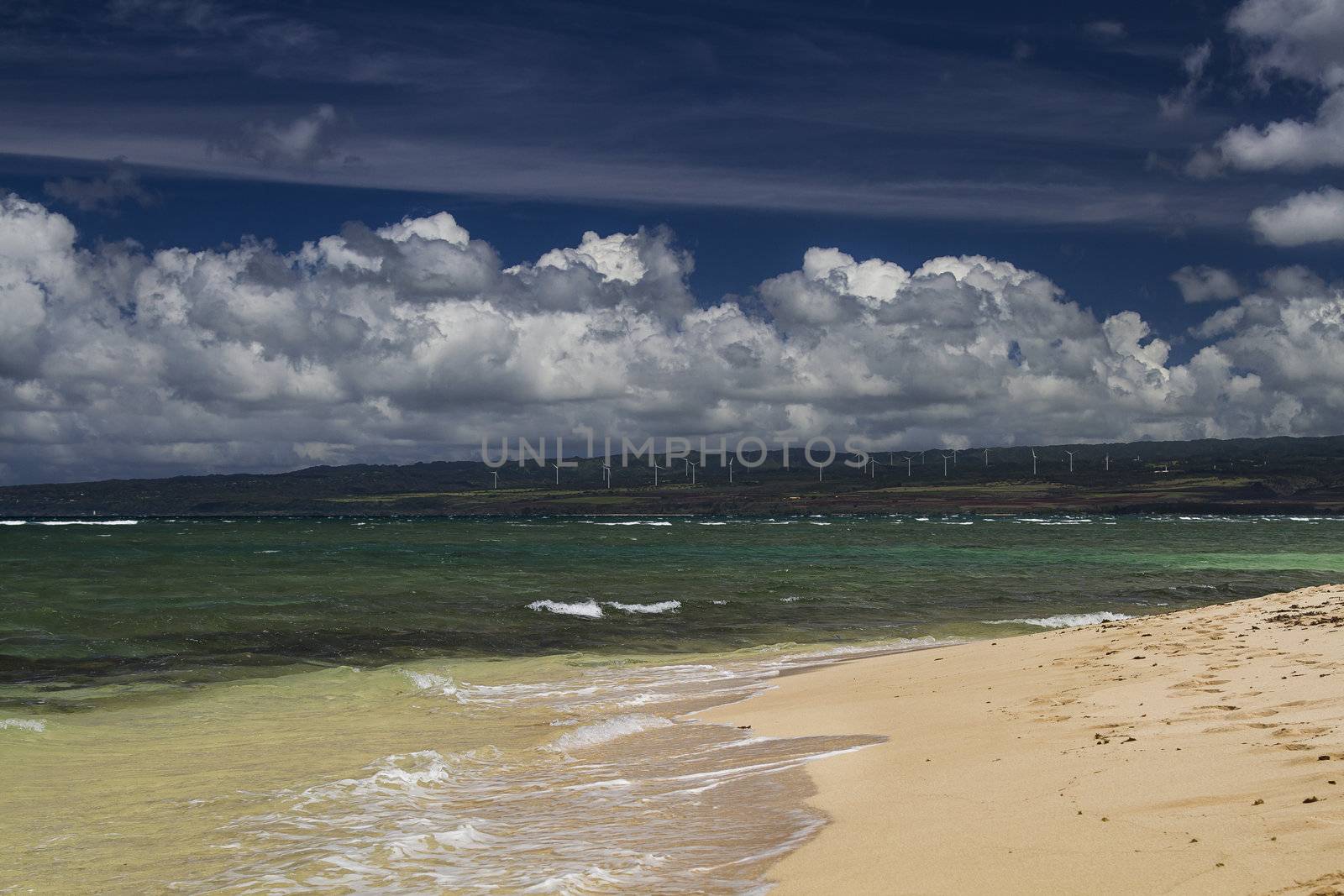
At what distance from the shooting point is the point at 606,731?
15.0 m

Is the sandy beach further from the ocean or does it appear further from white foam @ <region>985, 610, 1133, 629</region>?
white foam @ <region>985, 610, 1133, 629</region>

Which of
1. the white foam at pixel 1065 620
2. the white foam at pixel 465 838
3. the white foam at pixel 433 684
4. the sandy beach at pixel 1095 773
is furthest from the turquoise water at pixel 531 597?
the white foam at pixel 465 838

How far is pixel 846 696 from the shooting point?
16859 mm

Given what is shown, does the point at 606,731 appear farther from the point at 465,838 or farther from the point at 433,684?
the point at 433,684

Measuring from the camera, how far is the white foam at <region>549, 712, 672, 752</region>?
1427 cm

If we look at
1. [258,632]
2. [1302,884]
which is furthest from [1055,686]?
[258,632]

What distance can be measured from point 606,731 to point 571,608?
73.0 ft

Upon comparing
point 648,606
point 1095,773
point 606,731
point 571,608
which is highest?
point 1095,773

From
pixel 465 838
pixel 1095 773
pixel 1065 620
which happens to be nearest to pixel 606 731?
pixel 465 838

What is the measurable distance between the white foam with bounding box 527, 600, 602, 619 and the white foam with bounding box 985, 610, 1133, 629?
13.4 m

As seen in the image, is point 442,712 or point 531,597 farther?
point 531,597

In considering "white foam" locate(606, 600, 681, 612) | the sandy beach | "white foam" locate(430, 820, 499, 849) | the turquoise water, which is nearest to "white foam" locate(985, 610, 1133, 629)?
the turquoise water

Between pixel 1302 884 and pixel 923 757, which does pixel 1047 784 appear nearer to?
pixel 923 757

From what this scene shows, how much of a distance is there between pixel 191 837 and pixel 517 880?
12.7 ft
